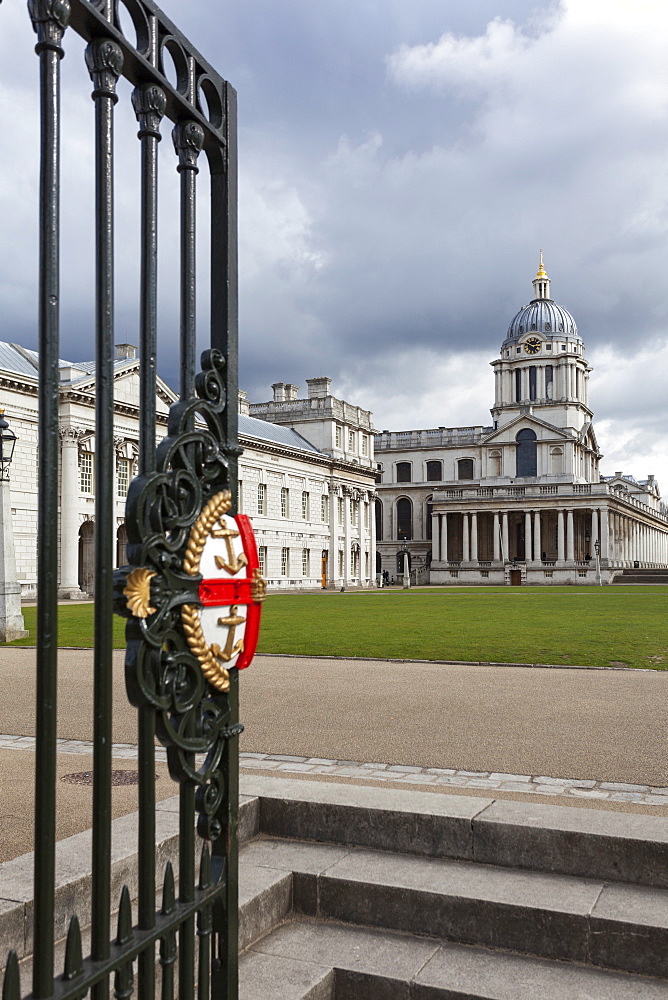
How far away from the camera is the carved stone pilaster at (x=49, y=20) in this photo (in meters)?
2.23

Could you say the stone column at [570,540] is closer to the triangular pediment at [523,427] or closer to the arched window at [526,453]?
the arched window at [526,453]

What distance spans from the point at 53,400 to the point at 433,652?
1419 cm

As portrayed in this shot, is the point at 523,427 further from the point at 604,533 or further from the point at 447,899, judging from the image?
the point at 447,899

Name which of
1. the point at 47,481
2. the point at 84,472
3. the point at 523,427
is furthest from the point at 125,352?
the point at 523,427

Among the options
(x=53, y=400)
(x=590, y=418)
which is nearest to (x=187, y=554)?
(x=53, y=400)

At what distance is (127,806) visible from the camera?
5547 millimetres

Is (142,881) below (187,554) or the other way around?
below

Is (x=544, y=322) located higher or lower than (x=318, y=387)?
higher

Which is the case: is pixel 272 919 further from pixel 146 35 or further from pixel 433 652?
pixel 433 652

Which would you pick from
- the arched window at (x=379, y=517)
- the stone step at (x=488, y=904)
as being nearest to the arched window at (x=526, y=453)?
the arched window at (x=379, y=517)

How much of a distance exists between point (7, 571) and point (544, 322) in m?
89.7

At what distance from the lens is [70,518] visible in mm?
45938

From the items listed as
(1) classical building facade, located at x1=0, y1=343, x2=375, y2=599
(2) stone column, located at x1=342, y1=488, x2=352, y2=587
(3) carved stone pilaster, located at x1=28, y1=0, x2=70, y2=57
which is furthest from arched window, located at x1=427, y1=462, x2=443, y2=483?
(3) carved stone pilaster, located at x1=28, y1=0, x2=70, y2=57

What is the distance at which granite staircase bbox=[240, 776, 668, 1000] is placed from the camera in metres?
3.84
